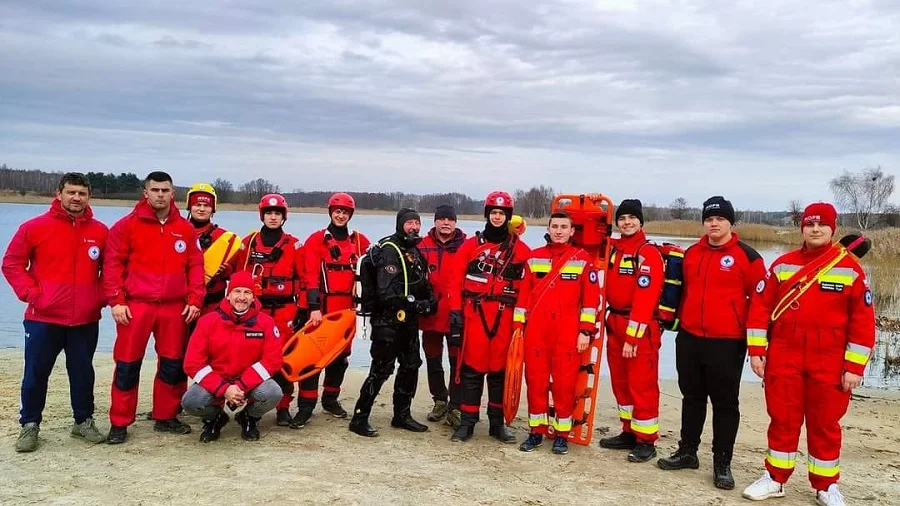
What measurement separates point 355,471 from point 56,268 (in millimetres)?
2659

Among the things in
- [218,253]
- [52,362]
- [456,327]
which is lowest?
[52,362]

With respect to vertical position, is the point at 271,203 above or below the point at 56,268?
above

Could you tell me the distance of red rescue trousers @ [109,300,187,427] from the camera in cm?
511

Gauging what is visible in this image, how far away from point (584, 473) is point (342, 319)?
2383 mm

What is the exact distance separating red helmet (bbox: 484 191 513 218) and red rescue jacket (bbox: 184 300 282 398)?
6.63 feet

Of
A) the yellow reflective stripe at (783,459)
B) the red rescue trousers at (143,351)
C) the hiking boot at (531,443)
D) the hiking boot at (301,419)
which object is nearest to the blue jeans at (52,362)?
the red rescue trousers at (143,351)

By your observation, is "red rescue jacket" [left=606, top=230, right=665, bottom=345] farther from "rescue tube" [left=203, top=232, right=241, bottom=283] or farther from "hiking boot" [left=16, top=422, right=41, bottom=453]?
"hiking boot" [left=16, top=422, right=41, bottom=453]

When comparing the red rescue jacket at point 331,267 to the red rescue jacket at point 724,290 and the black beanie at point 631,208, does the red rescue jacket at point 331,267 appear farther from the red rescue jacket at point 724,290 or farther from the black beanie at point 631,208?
the red rescue jacket at point 724,290

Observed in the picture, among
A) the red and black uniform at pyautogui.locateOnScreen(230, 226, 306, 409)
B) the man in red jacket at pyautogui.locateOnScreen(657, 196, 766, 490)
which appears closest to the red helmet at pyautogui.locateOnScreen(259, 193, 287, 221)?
the red and black uniform at pyautogui.locateOnScreen(230, 226, 306, 409)

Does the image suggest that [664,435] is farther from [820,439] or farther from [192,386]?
[192,386]

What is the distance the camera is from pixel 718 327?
465 centimetres

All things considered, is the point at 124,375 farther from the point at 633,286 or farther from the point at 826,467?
the point at 826,467

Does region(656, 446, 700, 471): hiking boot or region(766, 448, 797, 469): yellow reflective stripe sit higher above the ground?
region(766, 448, 797, 469): yellow reflective stripe

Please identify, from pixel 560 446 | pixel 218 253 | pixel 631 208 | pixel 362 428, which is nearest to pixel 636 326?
pixel 631 208
